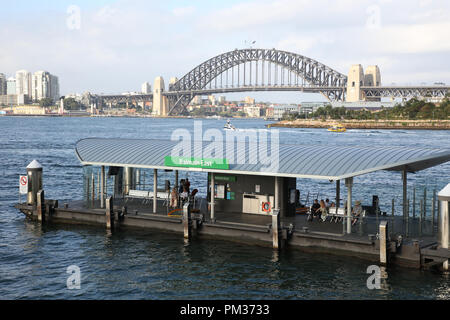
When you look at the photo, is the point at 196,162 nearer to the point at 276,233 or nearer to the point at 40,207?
the point at 276,233

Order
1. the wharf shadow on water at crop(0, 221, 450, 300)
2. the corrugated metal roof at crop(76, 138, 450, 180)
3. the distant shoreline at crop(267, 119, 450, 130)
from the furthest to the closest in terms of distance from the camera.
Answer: the distant shoreline at crop(267, 119, 450, 130)
the corrugated metal roof at crop(76, 138, 450, 180)
the wharf shadow on water at crop(0, 221, 450, 300)

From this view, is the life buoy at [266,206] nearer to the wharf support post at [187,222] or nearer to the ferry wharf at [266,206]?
the ferry wharf at [266,206]

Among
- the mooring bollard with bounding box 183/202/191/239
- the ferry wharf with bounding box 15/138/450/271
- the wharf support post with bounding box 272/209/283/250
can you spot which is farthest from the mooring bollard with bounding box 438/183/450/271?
the mooring bollard with bounding box 183/202/191/239

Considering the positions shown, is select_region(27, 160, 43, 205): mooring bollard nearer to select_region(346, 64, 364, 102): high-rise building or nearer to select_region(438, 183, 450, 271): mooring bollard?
select_region(438, 183, 450, 271): mooring bollard

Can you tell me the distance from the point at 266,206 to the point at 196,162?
3.36 meters

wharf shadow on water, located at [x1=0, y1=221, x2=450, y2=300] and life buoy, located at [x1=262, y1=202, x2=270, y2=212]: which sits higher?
life buoy, located at [x1=262, y1=202, x2=270, y2=212]

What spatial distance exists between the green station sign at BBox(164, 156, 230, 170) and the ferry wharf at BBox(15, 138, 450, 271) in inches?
1.5

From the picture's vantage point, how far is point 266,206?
23266mm

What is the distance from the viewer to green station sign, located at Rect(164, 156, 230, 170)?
22.0 metres

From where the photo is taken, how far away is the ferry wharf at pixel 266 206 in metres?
19.6

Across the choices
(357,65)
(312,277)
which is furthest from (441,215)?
(357,65)

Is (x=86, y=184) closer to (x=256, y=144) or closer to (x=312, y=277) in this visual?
(x=256, y=144)

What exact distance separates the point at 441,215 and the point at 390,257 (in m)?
2.16
